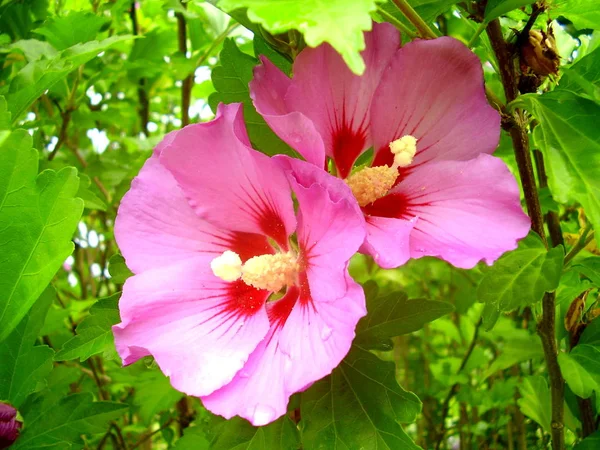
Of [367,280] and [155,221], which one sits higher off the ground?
[155,221]

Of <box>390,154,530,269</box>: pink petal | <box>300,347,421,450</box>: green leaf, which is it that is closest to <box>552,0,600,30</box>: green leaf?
<box>390,154,530,269</box>: pink petal

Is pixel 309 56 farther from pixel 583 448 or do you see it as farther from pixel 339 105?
pixel 583 448

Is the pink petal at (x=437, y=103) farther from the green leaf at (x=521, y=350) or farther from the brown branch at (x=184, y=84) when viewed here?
the brown branch at (x=184, y=84)

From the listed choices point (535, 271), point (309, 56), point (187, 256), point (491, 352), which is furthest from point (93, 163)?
point (491, 352)

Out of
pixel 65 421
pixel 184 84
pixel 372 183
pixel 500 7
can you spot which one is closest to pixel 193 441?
pixel 65 421

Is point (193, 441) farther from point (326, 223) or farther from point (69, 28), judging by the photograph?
point (69, 28)

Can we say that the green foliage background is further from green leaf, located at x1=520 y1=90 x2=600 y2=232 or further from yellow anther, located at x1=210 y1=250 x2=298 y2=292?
yellow anther, located at x1=210 y1=250 x2=298 y2=292
